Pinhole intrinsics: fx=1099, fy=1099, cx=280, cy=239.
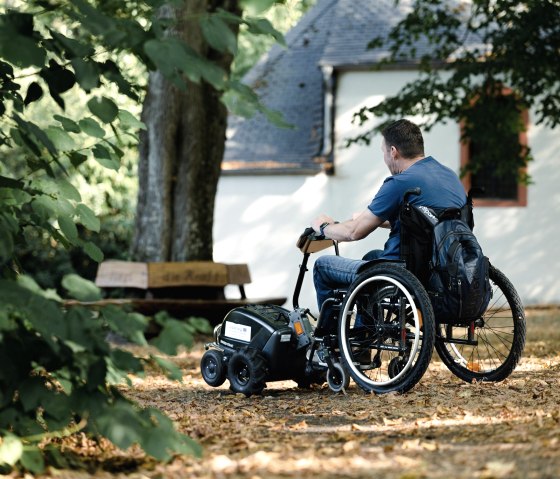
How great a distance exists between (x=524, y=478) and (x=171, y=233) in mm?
10960

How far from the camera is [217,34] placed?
147 inches

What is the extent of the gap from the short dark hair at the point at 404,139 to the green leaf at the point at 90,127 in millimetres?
2478

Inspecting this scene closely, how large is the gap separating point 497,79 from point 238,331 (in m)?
8.96

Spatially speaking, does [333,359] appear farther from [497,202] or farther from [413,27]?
[497,202]

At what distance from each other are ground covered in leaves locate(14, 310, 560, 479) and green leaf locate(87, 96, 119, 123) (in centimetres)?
136

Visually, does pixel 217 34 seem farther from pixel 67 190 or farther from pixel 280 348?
pixel 280 348

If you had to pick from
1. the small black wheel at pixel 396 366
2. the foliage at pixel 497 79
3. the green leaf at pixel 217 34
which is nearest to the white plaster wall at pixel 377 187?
the foliage at pixel 497 79

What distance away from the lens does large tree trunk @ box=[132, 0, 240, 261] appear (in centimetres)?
1426

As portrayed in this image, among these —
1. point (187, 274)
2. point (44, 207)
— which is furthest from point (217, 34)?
point (187, 274)

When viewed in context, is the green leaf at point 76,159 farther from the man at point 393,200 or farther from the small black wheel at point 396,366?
the small black wheel at point 396,366

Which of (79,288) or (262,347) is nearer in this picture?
(79,288)

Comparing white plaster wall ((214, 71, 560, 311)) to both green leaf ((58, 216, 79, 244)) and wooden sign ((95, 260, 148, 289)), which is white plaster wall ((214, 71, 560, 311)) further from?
green leaf ((58, 216, 79, 244))

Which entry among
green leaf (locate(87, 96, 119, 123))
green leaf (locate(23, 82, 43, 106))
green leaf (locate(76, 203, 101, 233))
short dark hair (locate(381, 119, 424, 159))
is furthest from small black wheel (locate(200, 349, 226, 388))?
green leaf (locate(87, 96, 119, 123))

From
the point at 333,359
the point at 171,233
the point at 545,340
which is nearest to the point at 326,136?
the point at 171,233
